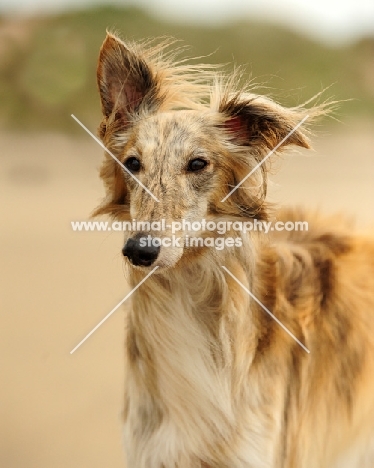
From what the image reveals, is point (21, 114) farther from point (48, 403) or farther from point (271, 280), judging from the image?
point (271, 280)

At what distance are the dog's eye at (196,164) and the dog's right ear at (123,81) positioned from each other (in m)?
0.25

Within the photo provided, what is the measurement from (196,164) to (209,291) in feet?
1.14

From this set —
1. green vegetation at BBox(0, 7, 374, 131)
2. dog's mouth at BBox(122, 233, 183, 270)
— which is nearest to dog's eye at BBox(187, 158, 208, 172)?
dog's mouth at BBox(122, 233, 183, 270)

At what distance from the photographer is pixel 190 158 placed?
5.51 ft

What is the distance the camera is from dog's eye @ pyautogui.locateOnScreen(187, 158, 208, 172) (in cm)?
168

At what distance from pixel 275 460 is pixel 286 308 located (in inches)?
16.5

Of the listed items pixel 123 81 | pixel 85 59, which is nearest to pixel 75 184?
pixel 85 59

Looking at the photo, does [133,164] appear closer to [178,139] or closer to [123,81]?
[178,139]

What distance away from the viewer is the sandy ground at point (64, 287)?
8.70ft

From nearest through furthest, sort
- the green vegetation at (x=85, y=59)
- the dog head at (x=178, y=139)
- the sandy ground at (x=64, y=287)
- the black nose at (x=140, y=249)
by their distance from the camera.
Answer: the black nose at (x=140, y=249) → the dog head at (x=178, y=139) → the sandy ground at (x=64, y=287) → the green vegetation at (x=85, y=59)

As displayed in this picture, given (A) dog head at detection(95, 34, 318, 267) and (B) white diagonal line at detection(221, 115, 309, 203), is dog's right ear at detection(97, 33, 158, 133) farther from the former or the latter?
(B) white diagonal line at detection(221, 115, 309, 203)

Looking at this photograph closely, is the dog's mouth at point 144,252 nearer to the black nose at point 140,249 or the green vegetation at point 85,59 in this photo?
the black nose at point 140,249

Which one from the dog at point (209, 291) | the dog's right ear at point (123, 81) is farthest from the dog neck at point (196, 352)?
the dog's right ear at point (123, 81)

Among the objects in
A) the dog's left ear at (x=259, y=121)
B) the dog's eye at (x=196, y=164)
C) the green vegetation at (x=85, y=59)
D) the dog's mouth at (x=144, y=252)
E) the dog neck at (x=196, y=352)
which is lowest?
the dog neck at (x=196, y=352)
